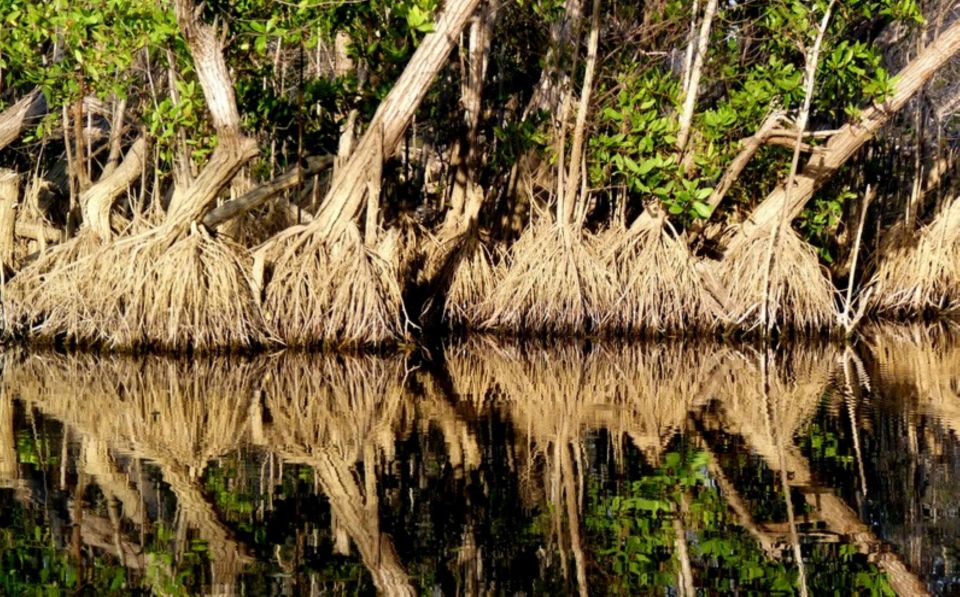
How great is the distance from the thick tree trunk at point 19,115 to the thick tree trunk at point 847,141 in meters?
7.69

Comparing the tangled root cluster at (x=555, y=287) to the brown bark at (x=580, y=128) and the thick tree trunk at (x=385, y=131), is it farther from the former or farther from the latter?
the thick tree trunk at (x=385, y=131)

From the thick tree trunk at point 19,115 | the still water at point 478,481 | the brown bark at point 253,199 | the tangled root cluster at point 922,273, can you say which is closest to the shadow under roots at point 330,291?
the brown bark at point 253,199

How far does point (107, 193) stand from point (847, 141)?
7.00m

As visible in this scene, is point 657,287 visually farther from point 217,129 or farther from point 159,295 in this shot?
point 159,295

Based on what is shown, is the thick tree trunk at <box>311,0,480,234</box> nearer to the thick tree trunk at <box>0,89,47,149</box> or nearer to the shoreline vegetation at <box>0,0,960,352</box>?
the shoreline vegetation at <box>0,0,960,352</box>

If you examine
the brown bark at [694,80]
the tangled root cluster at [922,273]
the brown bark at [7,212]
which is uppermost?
the brown bark at [694,80]

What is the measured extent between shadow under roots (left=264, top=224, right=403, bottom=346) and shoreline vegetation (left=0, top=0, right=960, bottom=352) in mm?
21

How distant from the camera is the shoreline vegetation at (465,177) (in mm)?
12508

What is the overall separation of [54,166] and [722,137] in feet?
27.8

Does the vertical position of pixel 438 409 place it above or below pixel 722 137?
below

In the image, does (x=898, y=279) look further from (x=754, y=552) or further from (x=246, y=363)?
(x=754, y=552)

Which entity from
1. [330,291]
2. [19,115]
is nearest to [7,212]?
[19,115]

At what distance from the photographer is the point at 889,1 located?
1392 centimetres

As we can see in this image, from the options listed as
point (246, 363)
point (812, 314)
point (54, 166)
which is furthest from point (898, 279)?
point (54, 166)
